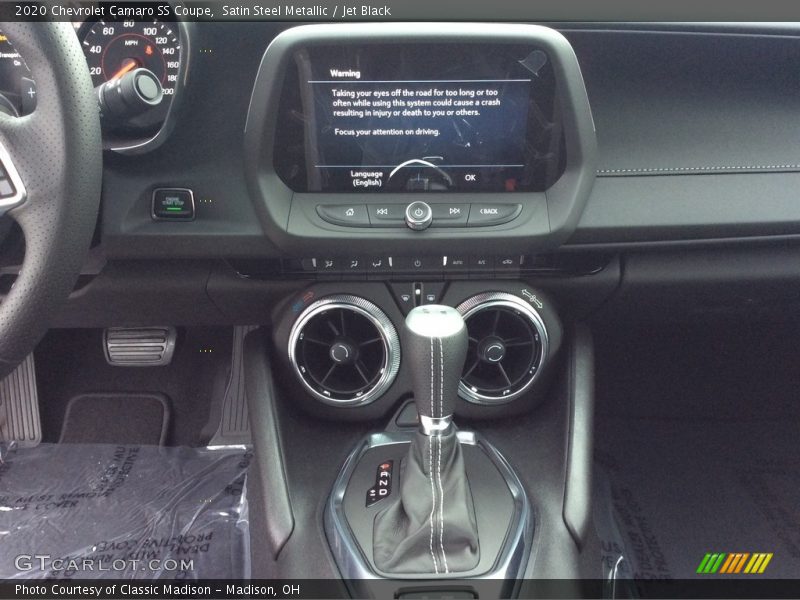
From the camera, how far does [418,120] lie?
1.14 meters

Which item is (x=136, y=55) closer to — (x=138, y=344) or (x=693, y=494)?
(x=138, y=344)

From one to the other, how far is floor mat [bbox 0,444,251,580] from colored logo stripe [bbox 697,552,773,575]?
3.20 ft

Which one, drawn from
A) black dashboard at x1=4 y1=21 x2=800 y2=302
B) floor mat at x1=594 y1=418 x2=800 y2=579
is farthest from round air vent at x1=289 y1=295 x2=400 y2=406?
floor mat at x1=594 y1=418 x2=800 y2=579

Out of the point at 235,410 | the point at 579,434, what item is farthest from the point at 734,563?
the point at 235,410

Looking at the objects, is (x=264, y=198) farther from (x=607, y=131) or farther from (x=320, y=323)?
(x=607, y=131)

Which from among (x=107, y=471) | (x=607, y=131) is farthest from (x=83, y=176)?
(x=107, y=471)

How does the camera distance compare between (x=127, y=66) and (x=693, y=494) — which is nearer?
(x=127, y=66)

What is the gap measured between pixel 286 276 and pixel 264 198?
185mm

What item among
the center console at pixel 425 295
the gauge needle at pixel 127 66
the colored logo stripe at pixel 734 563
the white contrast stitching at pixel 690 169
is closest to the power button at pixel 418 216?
the center console at pixel 425 295

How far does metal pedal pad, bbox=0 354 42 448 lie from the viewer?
1.76m

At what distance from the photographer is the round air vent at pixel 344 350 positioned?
1.25m

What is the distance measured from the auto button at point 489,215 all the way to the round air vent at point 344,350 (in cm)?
25

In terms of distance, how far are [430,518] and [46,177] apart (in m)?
0.70

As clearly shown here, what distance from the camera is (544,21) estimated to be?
1187 mm
